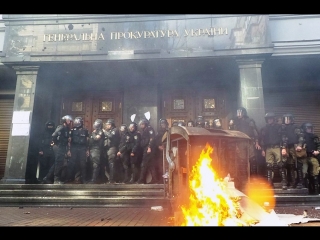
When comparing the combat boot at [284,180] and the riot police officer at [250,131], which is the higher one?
the riot police officer at [250,131]

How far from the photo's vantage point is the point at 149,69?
10.3 m

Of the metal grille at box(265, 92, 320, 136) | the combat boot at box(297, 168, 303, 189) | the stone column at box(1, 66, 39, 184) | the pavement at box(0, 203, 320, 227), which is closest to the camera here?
the pavement at box(0, 203, 320, 227)

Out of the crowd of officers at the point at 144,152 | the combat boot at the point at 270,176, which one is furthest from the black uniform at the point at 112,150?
the combat boot at the point at 270,176

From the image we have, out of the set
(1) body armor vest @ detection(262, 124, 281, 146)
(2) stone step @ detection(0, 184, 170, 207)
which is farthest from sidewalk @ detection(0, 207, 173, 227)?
(1) body armor vest @ detection(262, 124, 281, 146)

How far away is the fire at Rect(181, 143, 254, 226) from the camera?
3992 mm

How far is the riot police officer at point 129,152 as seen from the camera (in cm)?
827

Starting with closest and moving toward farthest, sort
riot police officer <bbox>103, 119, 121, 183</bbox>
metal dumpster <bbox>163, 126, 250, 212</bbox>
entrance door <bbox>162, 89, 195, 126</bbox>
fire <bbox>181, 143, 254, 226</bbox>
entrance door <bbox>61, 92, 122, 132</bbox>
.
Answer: fire <bbox>181, 143, 254, 226</bbox>
metal dumpster <bbox>163, 126, 250, 212</bbox>
riot police officer <bbox>103, 119, 121, 183</bbox>
entrance door <bbox>162, 89, 195, 126</bbox>
entrance door <bbox>61, 92, 122, 132</bbox>

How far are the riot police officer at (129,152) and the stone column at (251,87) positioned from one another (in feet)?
13.4

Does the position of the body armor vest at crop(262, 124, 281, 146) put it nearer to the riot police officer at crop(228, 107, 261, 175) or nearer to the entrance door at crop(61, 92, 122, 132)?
the riot police officer at crop(228, 107, 261, 175)

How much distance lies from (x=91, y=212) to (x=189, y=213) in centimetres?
309

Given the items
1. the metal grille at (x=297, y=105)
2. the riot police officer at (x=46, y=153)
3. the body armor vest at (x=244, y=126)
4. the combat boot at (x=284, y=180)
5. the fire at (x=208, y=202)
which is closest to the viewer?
the fire at (x=208, y=202)

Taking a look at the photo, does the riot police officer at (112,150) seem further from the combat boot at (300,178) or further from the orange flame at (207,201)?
the combat boot at (300,178)

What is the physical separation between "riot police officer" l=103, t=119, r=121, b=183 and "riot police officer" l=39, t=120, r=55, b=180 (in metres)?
1.97
